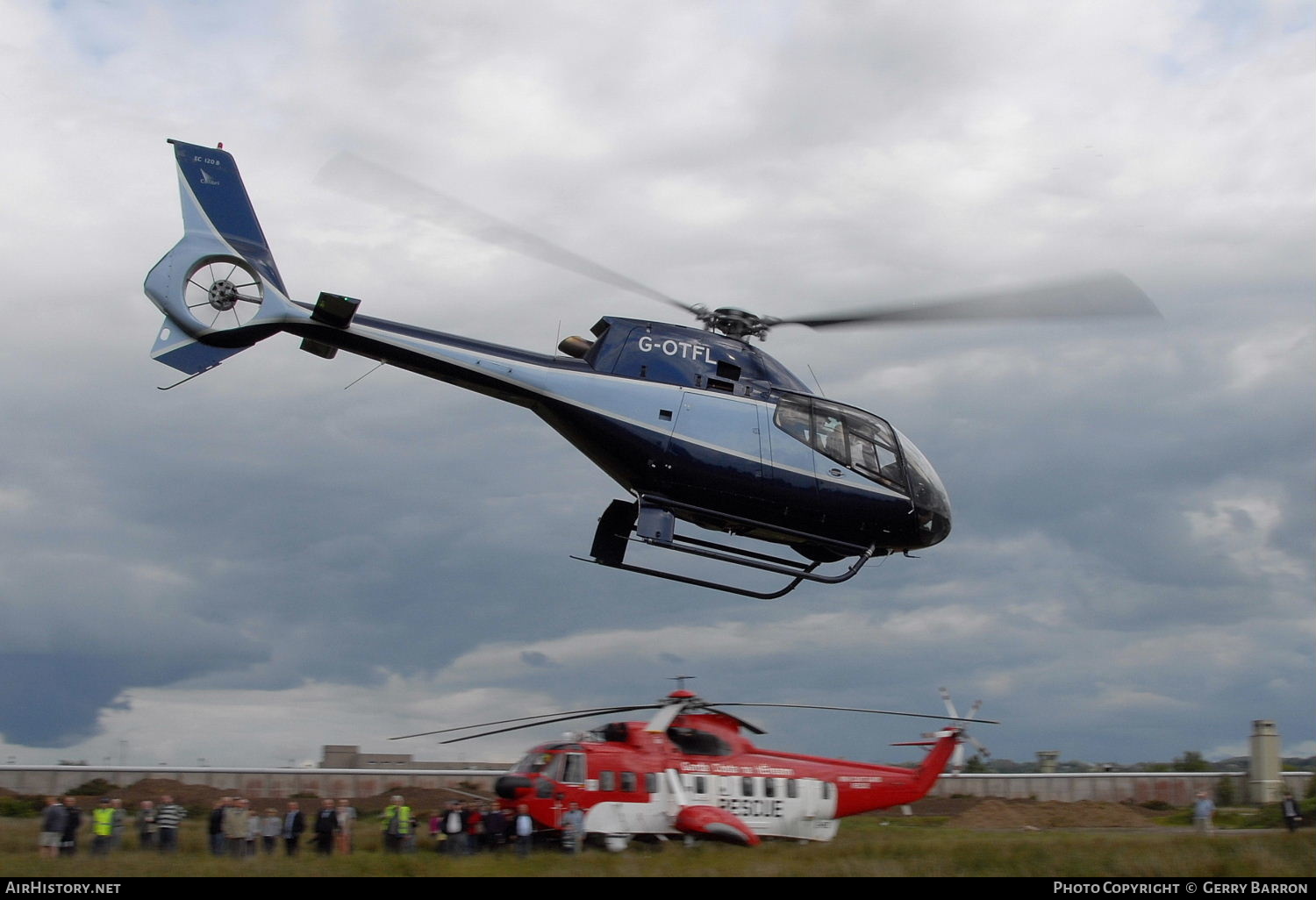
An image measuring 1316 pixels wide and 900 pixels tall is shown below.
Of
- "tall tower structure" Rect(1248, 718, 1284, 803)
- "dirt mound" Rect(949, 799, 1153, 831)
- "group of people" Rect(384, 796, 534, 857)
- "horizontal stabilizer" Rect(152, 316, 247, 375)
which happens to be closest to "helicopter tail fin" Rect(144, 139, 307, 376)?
"horizontal stabilizer" Rect(152, 316, 247, 375)

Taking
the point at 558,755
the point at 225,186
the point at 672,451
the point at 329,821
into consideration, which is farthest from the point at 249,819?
the point at 225,186

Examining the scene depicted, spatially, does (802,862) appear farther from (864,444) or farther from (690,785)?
(864,444)

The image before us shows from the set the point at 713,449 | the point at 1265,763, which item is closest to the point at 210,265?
the point at 713,449

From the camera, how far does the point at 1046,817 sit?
103ft

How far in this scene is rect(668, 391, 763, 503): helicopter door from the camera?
19.6m

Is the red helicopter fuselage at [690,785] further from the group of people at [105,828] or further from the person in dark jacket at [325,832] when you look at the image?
the group of people at [105,828]

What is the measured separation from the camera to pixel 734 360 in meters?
20.8

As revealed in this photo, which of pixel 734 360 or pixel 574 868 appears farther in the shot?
pixel 734 360

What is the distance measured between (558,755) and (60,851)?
24.9 feet

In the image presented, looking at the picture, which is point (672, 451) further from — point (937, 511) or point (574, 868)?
point (574, 868)

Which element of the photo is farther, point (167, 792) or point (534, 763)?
point (167, 792)

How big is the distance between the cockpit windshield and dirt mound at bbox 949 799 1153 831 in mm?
12997

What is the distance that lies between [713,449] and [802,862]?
655 centimetres

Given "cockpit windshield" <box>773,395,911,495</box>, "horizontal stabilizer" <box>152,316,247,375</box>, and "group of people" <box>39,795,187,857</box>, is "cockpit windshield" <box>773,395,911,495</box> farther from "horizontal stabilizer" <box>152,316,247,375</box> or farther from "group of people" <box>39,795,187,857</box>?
"group of people" <box>39,795,187,857</box>
